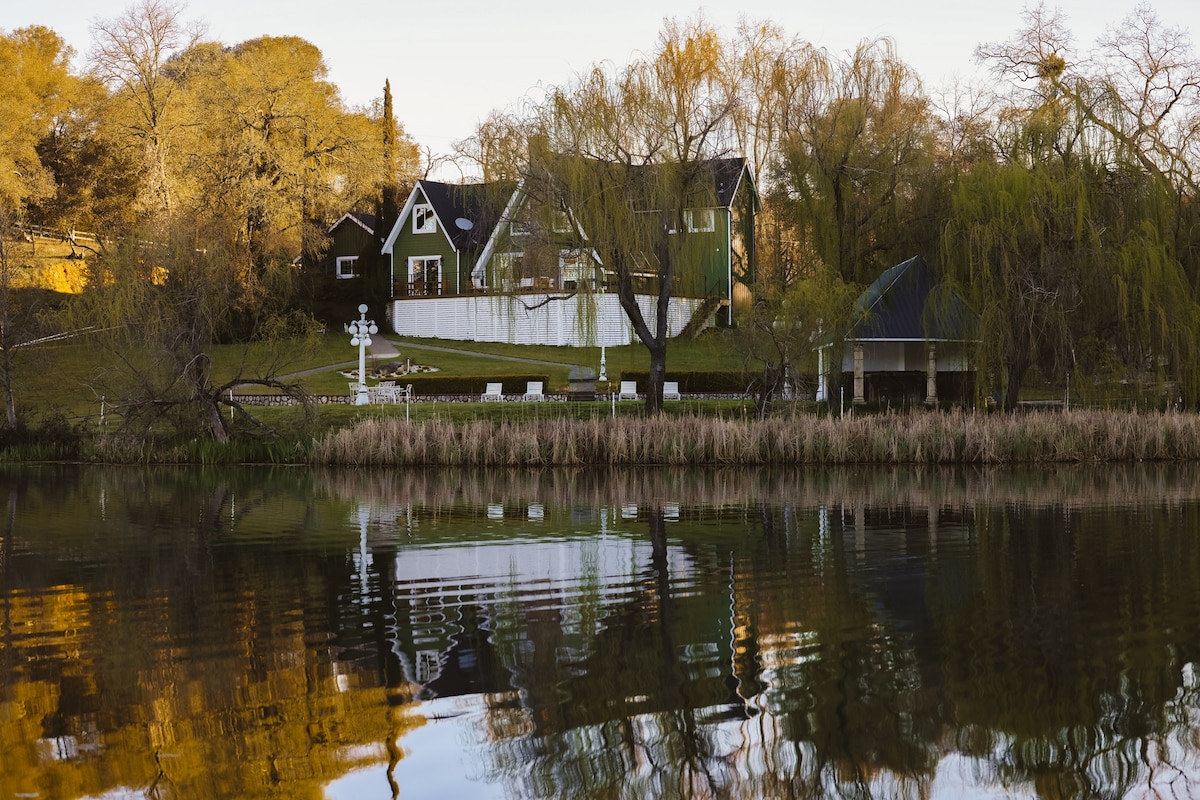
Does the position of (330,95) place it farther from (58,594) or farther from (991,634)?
(991,634)

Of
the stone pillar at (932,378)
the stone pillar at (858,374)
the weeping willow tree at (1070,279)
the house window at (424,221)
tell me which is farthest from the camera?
the house window at (424,221)

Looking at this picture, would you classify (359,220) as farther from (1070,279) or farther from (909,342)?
(1070,279)

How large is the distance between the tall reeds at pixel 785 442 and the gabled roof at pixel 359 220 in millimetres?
33663

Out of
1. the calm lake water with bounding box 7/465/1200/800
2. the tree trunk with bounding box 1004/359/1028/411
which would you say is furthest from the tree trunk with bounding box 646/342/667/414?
the calm lake water with bounding box 7/465/1200/800

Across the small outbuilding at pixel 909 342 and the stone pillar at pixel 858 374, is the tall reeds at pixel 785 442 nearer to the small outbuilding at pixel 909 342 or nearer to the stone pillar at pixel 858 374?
the small outbuilding at pixel 909 342

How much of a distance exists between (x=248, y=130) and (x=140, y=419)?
23.9m

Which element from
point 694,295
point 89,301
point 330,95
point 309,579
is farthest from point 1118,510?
point 330,95

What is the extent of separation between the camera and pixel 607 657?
341 inches

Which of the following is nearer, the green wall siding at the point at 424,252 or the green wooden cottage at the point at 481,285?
the green wooden cottage at the point at 481,285

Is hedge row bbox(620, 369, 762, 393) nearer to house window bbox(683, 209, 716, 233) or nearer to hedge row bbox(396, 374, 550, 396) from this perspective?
hedge row bbox(396, 374, 550, 396)

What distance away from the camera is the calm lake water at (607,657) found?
6.41 metres

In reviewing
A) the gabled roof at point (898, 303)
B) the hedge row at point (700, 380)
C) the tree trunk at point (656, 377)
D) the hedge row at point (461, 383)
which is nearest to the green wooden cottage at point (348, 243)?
the hedge row at point (461, 383)

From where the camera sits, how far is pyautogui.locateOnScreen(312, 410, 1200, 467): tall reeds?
86.4 ft

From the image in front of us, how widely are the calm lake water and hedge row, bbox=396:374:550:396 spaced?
2199 cm
